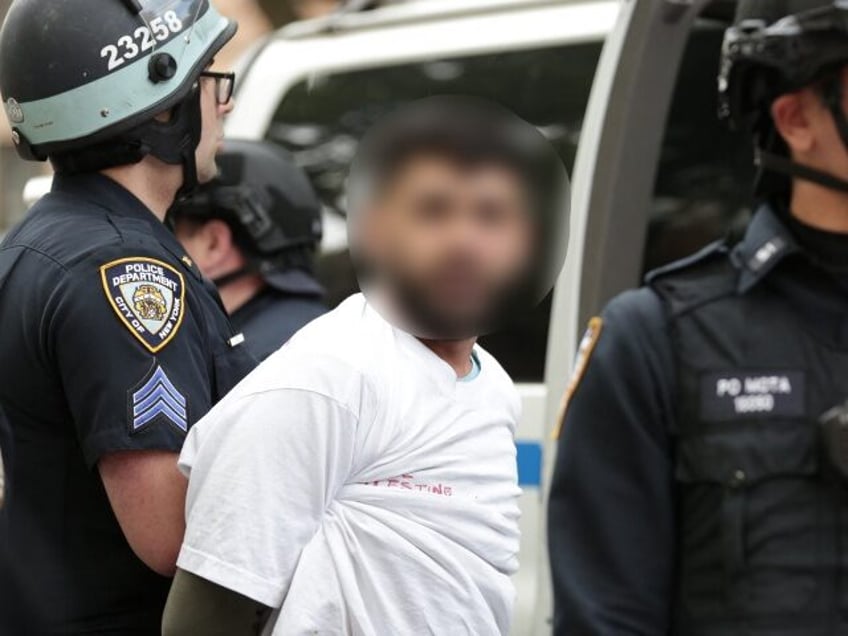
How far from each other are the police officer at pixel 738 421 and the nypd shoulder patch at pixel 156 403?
0.62m

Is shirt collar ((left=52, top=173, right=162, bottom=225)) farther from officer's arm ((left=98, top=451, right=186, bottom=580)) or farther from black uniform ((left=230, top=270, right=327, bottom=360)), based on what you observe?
black uniform ((left=230, top=270, right=327, bottom=360))

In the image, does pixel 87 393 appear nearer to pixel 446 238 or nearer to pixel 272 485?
pixel 272 485

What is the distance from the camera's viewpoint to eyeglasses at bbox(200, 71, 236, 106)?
3205 millimetres

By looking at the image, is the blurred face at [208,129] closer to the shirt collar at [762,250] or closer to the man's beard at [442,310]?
the man's beard at [442,310]

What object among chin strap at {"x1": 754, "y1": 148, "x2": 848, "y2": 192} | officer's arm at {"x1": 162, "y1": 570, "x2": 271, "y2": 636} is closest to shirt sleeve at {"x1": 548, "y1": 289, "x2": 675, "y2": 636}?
chin strap at {"x1": 754, "y1": 148, "x2": 848, "y2": 192}

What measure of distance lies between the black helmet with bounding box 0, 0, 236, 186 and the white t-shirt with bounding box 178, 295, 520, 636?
0.67m

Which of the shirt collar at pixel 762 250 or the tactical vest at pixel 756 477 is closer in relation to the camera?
the tactical vest at pixel 756 477

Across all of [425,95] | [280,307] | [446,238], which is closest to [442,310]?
[446,238]

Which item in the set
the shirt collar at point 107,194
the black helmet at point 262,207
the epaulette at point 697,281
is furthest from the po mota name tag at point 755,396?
the black helmet at point 262,207

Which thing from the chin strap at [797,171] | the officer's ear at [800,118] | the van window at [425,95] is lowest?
the van window at [425,95]

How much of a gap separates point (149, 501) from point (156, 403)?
0.49 ft

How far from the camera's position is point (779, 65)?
2.48m

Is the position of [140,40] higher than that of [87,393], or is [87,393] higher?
[140,40]

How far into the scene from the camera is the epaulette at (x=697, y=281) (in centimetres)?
246
